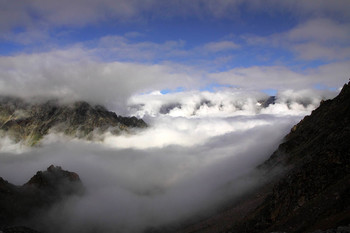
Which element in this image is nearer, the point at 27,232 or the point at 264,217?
the point at 264,217

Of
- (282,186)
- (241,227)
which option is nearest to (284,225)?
(282,186)

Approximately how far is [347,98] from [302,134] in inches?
1889

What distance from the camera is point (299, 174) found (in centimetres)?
8388

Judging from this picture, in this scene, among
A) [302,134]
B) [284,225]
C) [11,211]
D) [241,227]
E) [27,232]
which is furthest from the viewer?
[11,211]

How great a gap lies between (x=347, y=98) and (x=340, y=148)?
71.7 meters

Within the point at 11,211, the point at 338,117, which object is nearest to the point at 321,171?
the point at 338,117

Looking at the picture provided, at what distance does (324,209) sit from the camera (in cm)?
5909

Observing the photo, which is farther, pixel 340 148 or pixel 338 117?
pixel 338 117

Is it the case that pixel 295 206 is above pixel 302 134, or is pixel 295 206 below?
below

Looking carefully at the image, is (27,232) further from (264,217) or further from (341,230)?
(341,230)

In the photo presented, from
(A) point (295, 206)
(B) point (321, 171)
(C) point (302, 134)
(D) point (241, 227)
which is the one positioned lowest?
(D) point (241, 227)

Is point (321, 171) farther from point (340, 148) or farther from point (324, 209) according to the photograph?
point (324, 209)

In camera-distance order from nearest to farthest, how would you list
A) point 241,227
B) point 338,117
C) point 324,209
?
1. point 324,209
2. point 241,227
3. point 338,117

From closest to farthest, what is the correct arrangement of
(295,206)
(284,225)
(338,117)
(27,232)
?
(284,225), (295,206), (27,232), (338,117)
